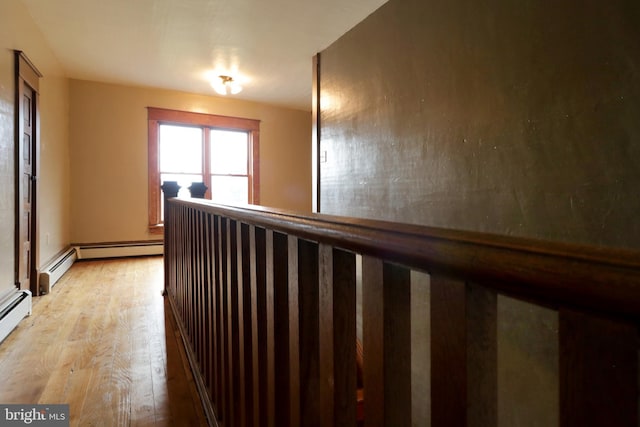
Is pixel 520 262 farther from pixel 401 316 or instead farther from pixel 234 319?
pixel 234 319

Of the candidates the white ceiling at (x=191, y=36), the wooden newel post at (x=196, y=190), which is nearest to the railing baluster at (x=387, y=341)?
the wooden newel post at (x=196, y=190)

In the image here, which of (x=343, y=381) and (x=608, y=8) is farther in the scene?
(x=608, y=8)

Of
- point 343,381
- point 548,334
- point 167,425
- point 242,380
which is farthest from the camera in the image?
point 548,334

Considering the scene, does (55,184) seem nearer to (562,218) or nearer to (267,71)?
(267,71)

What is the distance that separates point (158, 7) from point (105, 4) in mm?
409

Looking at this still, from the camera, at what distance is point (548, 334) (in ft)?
4.92

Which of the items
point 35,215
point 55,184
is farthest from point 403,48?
point 55,184

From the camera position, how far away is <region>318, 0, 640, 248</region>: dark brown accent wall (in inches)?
49.6

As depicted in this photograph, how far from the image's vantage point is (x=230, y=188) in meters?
5.59

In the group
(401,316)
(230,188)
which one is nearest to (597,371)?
(401,316)

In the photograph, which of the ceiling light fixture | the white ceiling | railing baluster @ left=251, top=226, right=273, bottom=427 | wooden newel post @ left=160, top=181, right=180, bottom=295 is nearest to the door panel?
the white ceiling

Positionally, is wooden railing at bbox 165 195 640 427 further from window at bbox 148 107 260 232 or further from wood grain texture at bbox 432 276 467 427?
window at bbox 148 107 260 232

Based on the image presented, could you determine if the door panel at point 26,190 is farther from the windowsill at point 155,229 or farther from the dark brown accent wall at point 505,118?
the dark brown accent wall at point 505,118

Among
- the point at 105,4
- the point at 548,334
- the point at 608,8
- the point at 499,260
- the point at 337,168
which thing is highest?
the point at 105,4
